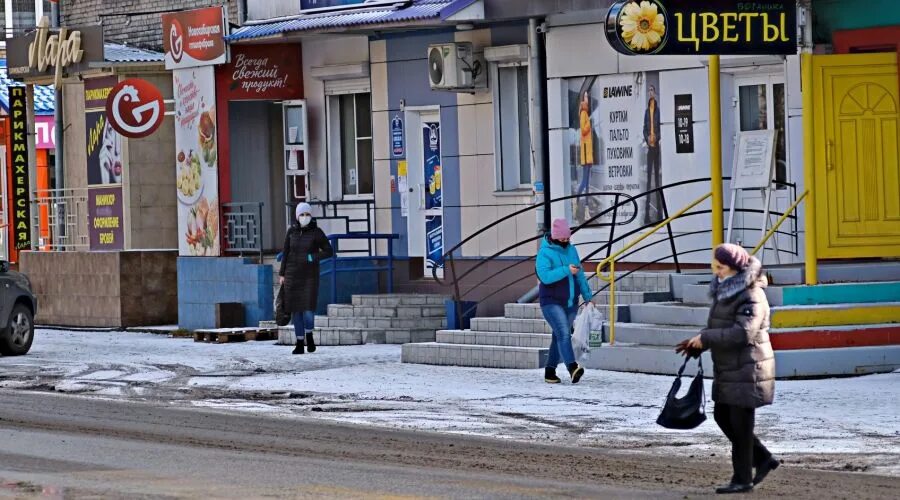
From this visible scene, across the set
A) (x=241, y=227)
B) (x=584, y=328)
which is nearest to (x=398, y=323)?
(x=241, y=227)

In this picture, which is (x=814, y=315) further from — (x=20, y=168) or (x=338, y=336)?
(x=20, y=168)

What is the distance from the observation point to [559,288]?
18.0 meters

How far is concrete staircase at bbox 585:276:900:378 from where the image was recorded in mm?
17469

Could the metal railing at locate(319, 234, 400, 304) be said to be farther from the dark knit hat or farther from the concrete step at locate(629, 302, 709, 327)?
the dark knit hat

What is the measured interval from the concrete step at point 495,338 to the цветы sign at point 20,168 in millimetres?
14319

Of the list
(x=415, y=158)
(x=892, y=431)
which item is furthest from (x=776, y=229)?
(x=415, y=158)

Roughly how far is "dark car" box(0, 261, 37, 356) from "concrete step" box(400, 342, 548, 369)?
509 cm

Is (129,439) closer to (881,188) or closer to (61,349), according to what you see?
(881,188)

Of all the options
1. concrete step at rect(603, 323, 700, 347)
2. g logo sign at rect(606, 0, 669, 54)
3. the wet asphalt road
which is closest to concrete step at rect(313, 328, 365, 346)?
concrete step at rect(603, 323, 700, 347)

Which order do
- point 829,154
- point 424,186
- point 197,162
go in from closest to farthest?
point 829,154 < point 424,186 < point 197,162

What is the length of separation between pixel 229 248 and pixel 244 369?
6662mm

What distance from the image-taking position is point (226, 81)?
26.8m

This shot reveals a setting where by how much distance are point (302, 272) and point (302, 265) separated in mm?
83

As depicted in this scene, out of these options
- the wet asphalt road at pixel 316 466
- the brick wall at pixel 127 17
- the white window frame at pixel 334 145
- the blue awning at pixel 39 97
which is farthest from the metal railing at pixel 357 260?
the blue awning at pixel 39 97
